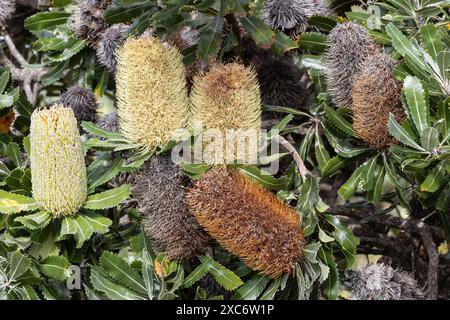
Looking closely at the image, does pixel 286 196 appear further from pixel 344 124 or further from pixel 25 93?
pixel 25 93

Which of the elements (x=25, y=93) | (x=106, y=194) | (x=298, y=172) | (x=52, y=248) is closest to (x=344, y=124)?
(x=298, y=172)

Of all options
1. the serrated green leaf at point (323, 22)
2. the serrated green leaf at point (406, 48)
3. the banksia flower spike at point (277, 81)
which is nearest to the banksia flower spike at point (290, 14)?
the serrated green leaf at point (323, 22)

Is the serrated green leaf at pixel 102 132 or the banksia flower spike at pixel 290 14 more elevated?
the banksia flower spike at pixel 290 14

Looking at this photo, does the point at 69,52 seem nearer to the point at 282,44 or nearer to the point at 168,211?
the point at 282,44

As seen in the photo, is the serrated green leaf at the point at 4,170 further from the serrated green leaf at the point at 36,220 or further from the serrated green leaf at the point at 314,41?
the serrated green leaf at the point at 314,41

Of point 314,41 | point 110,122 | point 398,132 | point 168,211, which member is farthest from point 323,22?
point 168,211

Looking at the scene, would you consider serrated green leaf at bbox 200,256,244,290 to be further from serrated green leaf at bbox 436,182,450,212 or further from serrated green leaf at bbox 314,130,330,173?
serrated green leaf at bbox 436,182,450,212

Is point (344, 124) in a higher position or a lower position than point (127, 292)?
higher
